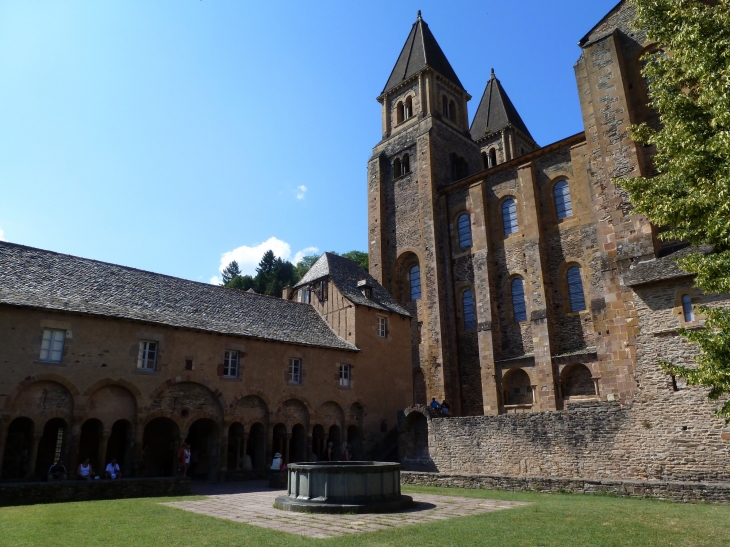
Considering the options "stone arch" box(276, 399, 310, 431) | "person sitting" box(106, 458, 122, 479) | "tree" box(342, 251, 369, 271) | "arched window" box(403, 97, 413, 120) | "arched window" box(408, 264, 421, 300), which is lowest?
"person sitting" box(106, 458, 122, 479)

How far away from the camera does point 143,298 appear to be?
21.2m

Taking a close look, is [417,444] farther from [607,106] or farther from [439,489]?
[607,106]

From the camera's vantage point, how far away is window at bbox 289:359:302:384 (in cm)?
2370

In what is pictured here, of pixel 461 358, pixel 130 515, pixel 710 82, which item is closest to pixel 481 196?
pixel 461 358

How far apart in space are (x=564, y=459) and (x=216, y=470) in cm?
1356

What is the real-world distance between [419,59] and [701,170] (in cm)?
3621

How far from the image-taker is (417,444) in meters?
25.3

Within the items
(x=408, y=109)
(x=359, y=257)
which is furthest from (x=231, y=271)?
(x=408, y=109)

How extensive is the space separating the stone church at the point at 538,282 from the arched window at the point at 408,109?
10cm

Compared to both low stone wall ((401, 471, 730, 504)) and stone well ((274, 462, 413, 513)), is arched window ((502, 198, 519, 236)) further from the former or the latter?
stone well ((274, 462, 413, 513))

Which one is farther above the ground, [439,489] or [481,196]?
[481,196]

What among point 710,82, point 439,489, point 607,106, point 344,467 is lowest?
point 439,489

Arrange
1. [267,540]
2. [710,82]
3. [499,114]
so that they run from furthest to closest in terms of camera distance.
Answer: [499,114] < [710,82] < [267,540]

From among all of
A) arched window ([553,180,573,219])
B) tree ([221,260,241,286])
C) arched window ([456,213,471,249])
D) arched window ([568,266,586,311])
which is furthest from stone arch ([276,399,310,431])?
tree ([221,260,241,286])
